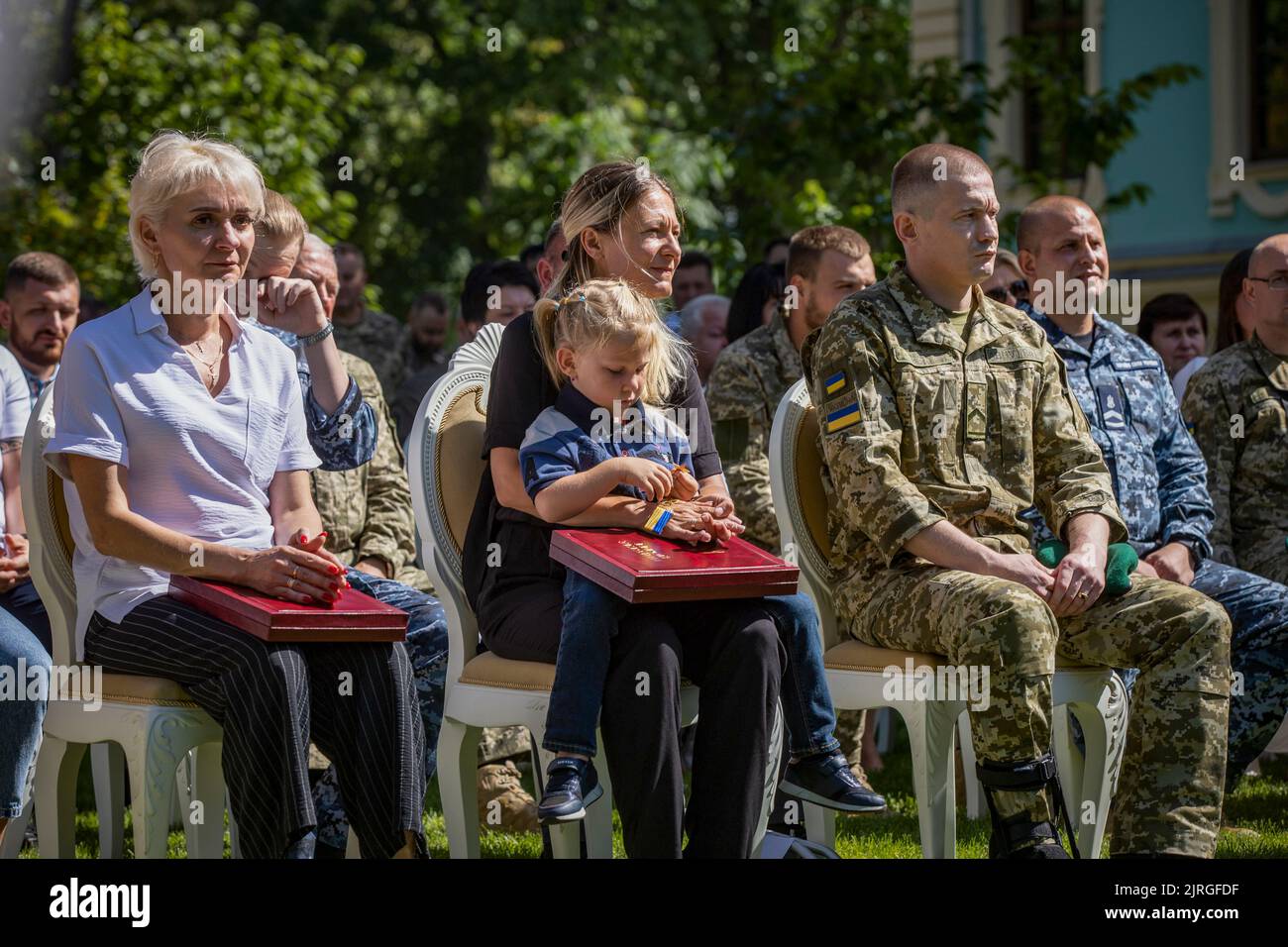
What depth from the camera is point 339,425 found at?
4.75 m

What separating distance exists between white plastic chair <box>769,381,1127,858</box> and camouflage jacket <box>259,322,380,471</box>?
1127 mm

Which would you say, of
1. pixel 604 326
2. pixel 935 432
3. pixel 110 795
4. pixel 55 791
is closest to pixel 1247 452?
pixel 935 432

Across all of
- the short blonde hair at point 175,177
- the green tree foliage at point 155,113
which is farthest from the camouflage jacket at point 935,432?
the green tree foliage at point 155,113

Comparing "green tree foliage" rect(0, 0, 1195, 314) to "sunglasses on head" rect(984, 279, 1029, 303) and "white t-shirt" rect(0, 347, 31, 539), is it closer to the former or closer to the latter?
"white t-shirt" rect(0, 347, 31, 539)

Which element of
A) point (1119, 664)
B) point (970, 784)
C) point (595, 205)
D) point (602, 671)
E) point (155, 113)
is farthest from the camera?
point (155, 113)

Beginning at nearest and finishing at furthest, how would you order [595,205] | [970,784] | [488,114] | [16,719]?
[16,719] → [595,205] → [970,784] → [488,114]

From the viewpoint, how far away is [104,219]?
12.5 meters

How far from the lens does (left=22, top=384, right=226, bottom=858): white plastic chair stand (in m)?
3.83

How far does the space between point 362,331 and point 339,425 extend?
12.5 feet

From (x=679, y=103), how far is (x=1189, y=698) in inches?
735

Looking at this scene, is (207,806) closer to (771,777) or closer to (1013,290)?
(771,777)

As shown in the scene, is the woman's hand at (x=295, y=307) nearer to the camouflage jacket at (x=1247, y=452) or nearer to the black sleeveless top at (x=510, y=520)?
the black sleeveless top at (x=510, y=520)

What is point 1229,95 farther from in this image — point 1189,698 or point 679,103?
point 1189,698
